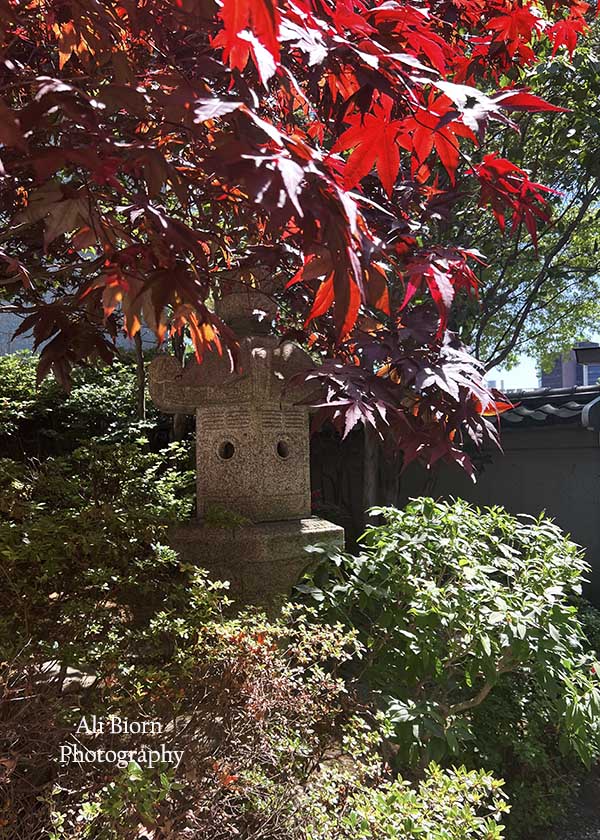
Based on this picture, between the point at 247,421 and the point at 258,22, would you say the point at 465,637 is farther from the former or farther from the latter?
the point at 258,22

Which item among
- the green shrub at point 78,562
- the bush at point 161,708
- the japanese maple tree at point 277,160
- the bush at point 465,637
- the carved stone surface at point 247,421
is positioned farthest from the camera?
the carved stone surface at point 247,421

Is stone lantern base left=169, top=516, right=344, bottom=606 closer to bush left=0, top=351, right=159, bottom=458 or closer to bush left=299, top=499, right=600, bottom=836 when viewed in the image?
bush left=299, top=499, right=600, bottom=836

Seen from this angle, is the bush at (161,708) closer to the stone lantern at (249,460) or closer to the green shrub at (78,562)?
the green shrub at (78,562)

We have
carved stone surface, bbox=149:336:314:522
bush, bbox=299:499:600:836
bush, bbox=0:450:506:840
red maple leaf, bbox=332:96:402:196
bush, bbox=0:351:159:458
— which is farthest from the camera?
bush, bbox=0:351:159:458

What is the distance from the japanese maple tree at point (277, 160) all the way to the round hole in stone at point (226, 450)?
74 cm

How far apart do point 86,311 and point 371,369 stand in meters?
1.23

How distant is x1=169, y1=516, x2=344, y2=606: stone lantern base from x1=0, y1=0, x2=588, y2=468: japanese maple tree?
0.82 m

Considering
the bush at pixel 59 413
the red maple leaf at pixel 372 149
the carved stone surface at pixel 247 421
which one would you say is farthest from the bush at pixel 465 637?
the bush at pixel 59 413

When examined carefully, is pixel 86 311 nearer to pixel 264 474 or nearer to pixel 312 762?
pixel 264 474

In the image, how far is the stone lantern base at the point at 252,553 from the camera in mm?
3020

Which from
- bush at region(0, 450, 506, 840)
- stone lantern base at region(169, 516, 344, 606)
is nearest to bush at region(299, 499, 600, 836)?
stone lantern base at region(169, 516, 344, 606)

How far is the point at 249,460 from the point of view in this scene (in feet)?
10.5

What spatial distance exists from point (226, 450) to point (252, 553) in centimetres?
59

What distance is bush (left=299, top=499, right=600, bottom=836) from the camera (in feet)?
8.64
